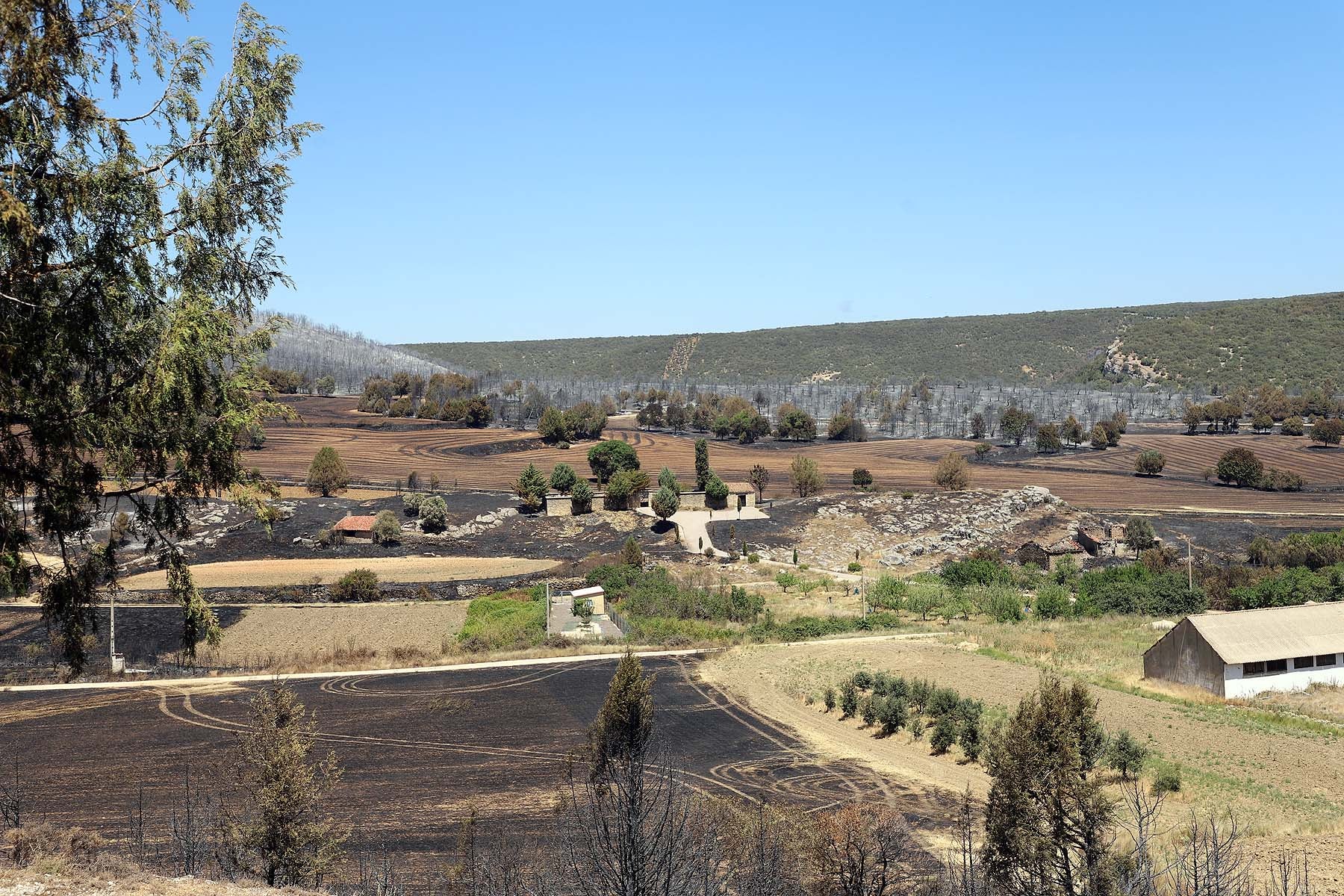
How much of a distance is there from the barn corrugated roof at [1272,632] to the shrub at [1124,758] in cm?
888

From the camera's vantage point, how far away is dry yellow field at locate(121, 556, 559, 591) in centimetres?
5028

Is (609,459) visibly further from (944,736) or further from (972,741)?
(972,741)

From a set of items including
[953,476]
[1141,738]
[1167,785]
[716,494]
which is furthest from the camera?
[953,476]

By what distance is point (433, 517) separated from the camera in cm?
6125

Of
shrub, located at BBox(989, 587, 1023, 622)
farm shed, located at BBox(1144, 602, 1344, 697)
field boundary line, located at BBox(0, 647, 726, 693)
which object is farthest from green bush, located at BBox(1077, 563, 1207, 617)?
field boundary line, located at BBox(0, 647, 726, 693)

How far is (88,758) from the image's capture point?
24.2 metres

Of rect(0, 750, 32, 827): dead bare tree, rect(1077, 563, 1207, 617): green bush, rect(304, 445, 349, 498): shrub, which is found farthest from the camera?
rect(304, 445, 349, 498): shrub

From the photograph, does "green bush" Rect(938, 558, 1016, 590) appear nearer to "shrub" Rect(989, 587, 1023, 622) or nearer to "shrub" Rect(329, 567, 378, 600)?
"shrub" Rect(989, 587, 1023, 622)

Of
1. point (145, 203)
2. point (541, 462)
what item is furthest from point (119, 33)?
point (541, 462)

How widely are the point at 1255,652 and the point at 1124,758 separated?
10280 mm

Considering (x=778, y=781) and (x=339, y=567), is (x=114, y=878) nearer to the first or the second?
(x=778, y=781)

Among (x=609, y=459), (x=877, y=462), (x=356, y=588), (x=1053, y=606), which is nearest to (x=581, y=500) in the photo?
(x=609, y=459)

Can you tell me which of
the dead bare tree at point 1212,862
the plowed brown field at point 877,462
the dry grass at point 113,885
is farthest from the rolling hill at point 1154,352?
the dry grass at point 113,885

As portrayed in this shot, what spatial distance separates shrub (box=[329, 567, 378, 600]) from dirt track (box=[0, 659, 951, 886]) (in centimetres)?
1411
